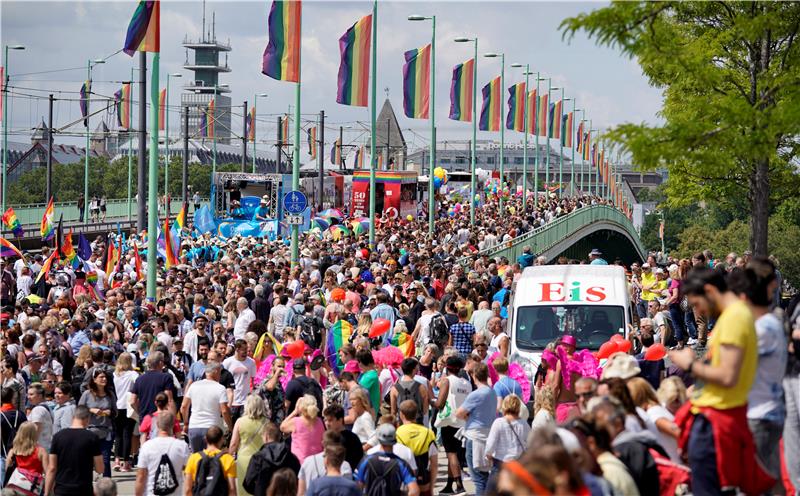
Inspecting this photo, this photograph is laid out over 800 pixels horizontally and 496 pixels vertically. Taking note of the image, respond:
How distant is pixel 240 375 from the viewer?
15.1m

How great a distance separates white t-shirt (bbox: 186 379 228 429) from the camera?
13430 millimetres

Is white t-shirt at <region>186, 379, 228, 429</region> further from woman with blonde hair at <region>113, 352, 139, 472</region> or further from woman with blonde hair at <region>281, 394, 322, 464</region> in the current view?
woman with blonde hair at <region>281, 394, 322, 464</region>

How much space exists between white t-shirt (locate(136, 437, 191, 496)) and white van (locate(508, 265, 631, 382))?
22.6 feet

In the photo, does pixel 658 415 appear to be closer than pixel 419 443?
Yes

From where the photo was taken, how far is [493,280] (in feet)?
84.8

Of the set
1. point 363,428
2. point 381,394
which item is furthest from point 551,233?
point 363,428

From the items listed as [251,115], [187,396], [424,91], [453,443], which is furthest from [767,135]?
[251,115]

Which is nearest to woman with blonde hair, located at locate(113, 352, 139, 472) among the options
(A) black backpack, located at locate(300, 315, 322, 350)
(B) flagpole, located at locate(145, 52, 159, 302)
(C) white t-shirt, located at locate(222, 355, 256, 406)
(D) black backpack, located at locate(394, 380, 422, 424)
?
(C) white t-shirt, located at locate(222, 355, 256, 406)

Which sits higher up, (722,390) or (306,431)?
(722,390)

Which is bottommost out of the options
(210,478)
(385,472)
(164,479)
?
(164,479)

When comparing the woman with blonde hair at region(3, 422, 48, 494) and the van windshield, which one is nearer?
the woman with blonde hair at region(3, 422, 48, 494)

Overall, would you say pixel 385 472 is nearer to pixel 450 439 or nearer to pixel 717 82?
pixel 450 439

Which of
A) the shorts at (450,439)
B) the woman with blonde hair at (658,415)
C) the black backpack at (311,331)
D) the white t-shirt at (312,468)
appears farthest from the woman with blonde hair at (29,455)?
the black backpack at (311,331)

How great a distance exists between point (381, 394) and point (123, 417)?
9.59ft
